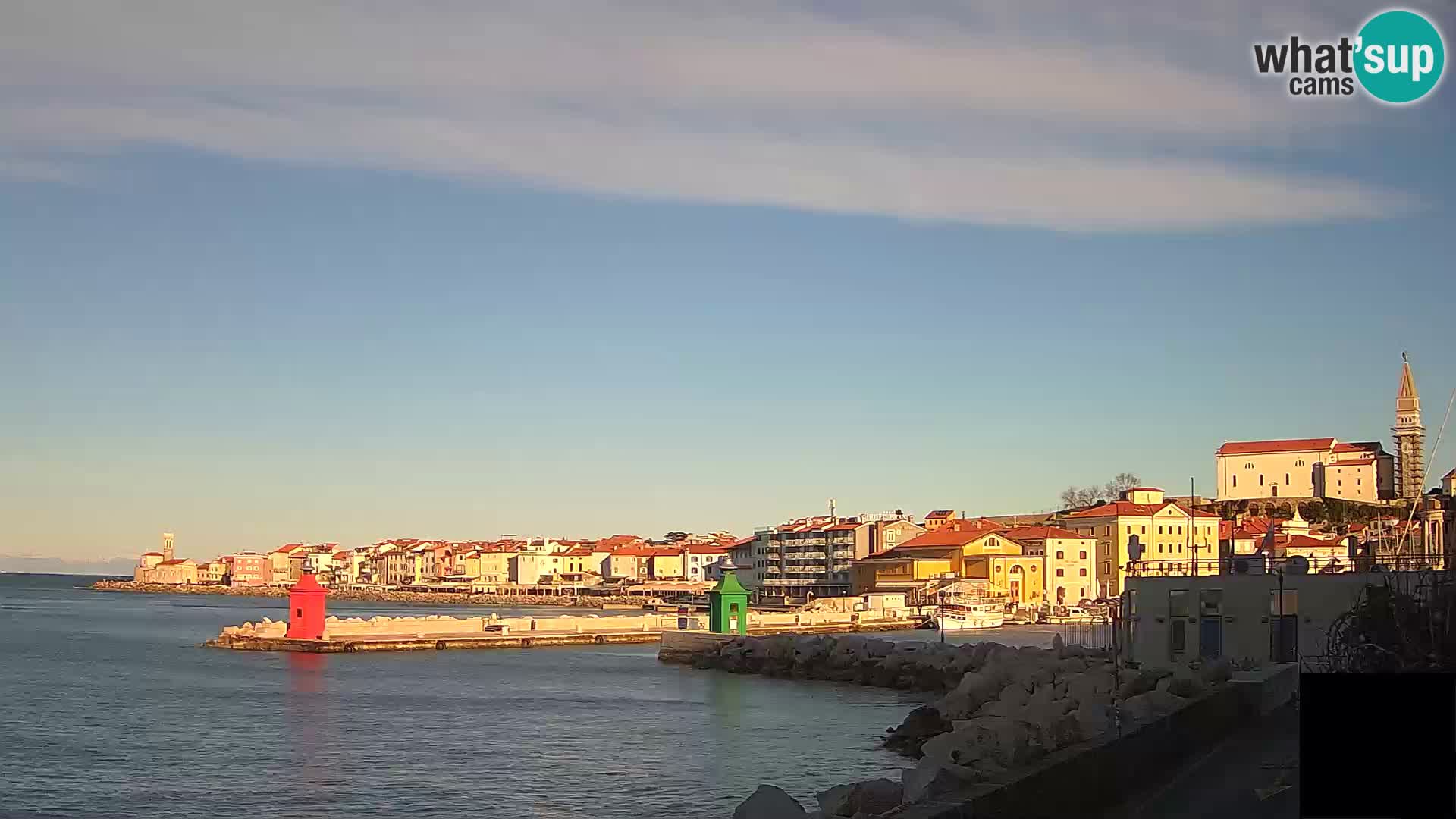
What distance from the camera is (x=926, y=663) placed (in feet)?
120

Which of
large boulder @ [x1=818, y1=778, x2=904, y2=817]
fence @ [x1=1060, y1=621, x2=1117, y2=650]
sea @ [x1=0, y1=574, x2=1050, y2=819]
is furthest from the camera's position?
fence @ [x1=1060, y1=621, x2=1117, y2=650]

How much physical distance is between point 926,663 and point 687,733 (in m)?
12.1

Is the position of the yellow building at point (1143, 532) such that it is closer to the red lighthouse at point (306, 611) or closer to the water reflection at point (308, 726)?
the red lighthouse at point (306, 611)

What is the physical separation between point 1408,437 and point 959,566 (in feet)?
117

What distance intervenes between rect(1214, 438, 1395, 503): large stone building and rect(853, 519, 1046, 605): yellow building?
31.3 meters

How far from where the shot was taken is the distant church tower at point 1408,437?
92812mm

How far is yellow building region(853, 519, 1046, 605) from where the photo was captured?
81250 millimetres

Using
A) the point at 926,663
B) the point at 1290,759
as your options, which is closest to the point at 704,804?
the point at 1290,759

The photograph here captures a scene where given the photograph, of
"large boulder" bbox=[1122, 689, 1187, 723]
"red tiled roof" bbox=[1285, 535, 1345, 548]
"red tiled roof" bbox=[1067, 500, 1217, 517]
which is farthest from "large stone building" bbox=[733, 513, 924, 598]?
"large boulder" bbox=[1122, 689, 1187, 723]

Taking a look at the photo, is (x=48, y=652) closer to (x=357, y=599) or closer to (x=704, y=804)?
(x=704, y=804)

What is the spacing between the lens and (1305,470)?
347 feet

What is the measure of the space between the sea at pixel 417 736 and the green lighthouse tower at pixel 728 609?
136 inches

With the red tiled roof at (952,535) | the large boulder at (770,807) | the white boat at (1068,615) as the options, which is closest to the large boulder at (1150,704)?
the large boulder at (770,807)

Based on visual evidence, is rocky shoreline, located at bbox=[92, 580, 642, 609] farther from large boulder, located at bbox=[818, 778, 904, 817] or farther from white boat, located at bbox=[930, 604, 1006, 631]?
large boulder, located at bbox=[818, 778, 904, 817]
